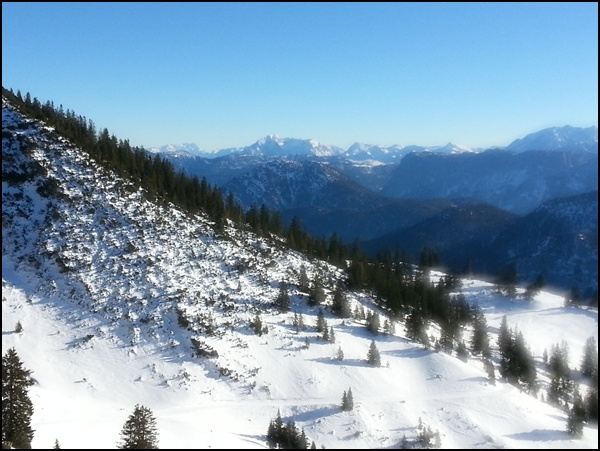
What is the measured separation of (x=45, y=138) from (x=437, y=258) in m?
107

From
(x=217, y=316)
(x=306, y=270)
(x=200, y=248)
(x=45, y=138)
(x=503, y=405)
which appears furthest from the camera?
(x=306, y=270)

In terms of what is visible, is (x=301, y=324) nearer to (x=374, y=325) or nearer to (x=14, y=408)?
(x=374, y=325)

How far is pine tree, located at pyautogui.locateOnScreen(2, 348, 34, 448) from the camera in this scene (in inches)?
917

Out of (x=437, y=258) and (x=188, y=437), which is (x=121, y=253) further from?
(x=437, y=258)

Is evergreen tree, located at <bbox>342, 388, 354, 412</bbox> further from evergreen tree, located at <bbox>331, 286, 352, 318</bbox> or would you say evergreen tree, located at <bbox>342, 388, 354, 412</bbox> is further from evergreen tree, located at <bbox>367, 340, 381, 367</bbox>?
evergreen tree, located at <bbox>331, 286, 352, 318</bbox>

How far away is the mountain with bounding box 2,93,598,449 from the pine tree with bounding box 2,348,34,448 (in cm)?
189

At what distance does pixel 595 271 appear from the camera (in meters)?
195

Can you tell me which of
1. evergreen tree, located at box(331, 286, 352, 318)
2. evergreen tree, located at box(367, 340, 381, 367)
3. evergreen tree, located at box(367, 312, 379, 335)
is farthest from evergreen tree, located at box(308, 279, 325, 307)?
evergreen tree, located at box(367, 340, 381, 367)

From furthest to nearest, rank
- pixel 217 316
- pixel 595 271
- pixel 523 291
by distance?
1. pixel 595 271
2. pixel 523 291
3. pixel 217 316

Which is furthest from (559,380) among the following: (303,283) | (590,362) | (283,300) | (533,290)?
(533,290)

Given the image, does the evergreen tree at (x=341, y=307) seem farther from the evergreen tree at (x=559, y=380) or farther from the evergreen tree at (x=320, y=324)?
the evergreen tree at (x=559, y=380)

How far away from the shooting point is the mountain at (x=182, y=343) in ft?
123

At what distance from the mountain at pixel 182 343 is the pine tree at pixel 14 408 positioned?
74.6 inches

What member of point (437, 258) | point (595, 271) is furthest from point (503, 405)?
point (595, 271)
